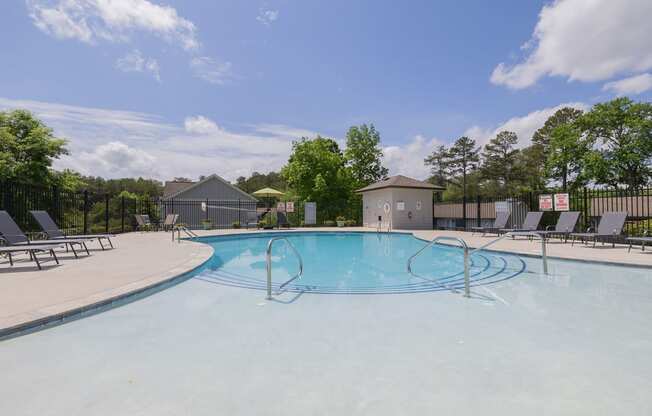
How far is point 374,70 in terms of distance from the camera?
55.2 feet

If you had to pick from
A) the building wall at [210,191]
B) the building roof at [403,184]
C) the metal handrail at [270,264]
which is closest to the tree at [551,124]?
the building roof at [403,184]

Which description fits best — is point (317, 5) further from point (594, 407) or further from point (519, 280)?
point (594, 407)

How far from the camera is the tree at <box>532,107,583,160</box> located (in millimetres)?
31734

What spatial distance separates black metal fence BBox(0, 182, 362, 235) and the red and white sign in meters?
12.2

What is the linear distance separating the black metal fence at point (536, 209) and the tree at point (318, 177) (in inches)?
327

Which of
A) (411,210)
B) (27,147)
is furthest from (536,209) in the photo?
(27,147)

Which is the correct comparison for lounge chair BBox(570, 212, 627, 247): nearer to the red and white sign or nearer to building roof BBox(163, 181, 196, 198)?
the red and white sign

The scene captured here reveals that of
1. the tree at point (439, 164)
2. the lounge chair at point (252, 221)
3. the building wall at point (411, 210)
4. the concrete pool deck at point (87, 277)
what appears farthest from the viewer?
the tree at point (439, 164)

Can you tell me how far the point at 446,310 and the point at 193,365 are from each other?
3250 mm

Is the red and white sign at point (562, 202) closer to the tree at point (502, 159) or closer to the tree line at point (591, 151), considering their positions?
the tree line at point (591, 151)

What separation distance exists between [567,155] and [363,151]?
675 inches

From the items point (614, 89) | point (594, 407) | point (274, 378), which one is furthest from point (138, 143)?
point (614, 89)

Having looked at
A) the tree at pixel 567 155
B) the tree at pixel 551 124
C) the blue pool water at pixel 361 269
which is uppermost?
the tree at pixel 551 124

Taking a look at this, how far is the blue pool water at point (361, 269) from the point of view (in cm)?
615
